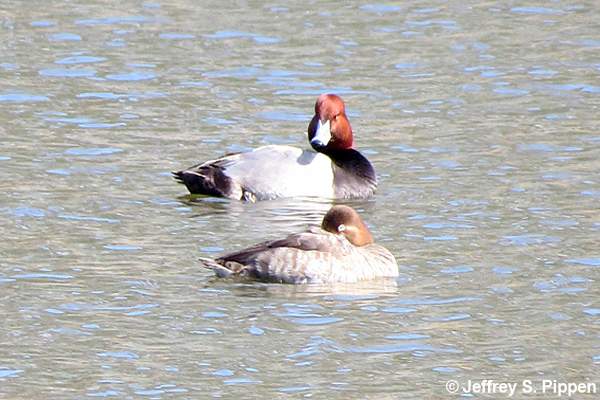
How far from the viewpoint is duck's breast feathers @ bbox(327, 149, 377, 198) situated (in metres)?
13.7

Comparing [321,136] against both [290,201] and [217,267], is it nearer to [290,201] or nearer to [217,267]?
[290,201]

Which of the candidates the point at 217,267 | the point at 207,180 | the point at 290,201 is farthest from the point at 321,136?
the point at 217,267

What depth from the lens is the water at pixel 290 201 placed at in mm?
8953

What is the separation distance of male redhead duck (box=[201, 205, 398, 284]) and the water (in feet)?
0.33

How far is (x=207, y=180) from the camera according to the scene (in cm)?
1352

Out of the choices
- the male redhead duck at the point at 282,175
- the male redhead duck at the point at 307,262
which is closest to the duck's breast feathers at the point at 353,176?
the male redhead duck at the point at 282,175

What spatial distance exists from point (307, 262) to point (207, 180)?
9.88ft

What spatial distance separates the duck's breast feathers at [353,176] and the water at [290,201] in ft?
0.53

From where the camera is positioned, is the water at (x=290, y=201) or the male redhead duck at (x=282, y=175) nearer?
the water at (x=290, y=201)

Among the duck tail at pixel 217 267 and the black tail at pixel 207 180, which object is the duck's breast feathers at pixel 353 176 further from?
the duck tail at pixel 217 267

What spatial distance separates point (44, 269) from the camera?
10.8 m

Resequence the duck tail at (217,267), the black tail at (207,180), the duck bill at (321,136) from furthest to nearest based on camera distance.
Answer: the duck bill at (321,136) < the black tail at (207,180) < the duck tail at (217,267)

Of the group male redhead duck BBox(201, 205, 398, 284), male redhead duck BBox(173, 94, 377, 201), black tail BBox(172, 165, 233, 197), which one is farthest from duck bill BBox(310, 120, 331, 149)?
male redhead duck BBox(201, 205, 398, 284)

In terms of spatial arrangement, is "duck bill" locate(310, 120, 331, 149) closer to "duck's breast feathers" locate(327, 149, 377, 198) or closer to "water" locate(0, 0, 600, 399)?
"duck's breast feathers" locate(327, 149, 377, 198)
